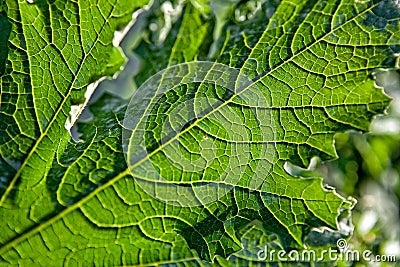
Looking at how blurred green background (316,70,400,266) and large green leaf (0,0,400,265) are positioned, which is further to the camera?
blurred green background (316,70,400,266)

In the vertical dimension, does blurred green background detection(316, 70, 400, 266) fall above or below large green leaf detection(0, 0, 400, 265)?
below

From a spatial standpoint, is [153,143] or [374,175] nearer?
[153,143]

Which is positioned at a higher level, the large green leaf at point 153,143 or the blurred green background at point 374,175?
the large green leaf at point 153,143

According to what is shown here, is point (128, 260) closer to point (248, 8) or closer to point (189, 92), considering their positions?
point (189, 92)

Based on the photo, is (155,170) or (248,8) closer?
(155,170)

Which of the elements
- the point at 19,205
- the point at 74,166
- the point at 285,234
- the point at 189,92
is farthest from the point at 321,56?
the point at 19,205

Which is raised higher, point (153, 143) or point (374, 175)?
point (153, 143)

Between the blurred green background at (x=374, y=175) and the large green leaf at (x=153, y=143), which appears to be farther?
the blurred green background at (x=374, y=175)

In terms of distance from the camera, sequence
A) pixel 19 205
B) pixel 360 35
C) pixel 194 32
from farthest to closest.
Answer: pixel 194 32, pixel 19 205, pixel 360 35
